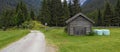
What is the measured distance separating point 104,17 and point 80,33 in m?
43.4

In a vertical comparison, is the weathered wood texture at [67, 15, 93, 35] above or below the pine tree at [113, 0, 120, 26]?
below

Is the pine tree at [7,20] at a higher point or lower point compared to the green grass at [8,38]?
higher

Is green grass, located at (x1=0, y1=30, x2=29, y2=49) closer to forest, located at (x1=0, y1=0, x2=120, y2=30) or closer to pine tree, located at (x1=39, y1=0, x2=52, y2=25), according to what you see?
forest, located at (x1=0, y1=0, x2=120, y2=30)

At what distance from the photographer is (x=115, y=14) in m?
96.4

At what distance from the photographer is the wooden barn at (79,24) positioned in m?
57.4

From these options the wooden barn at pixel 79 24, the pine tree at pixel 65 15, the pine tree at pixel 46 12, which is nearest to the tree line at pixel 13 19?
the pine tree at pixel 46 12

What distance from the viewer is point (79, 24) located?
58.5 metres

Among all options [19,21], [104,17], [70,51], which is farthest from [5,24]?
[70,51]

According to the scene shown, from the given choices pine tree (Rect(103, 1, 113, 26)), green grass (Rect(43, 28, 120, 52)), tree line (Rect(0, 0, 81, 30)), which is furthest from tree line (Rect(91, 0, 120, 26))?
green grass (Rect(43, 28, 120, 52))

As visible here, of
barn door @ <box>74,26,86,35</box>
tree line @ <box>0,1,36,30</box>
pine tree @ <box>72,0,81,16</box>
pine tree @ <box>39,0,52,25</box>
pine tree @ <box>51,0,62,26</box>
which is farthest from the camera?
tree line @ <box>0,1,36,30</box>

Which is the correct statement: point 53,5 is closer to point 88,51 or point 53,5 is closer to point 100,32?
point 100,32

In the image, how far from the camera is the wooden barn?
57.4m

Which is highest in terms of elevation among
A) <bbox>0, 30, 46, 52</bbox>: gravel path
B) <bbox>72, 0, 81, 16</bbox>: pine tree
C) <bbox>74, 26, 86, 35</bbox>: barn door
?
<bbox>72, 0, 81, 16</bbox>: pine tree

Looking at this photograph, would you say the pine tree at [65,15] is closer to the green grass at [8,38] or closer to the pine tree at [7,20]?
the pine tree at [7,20]
